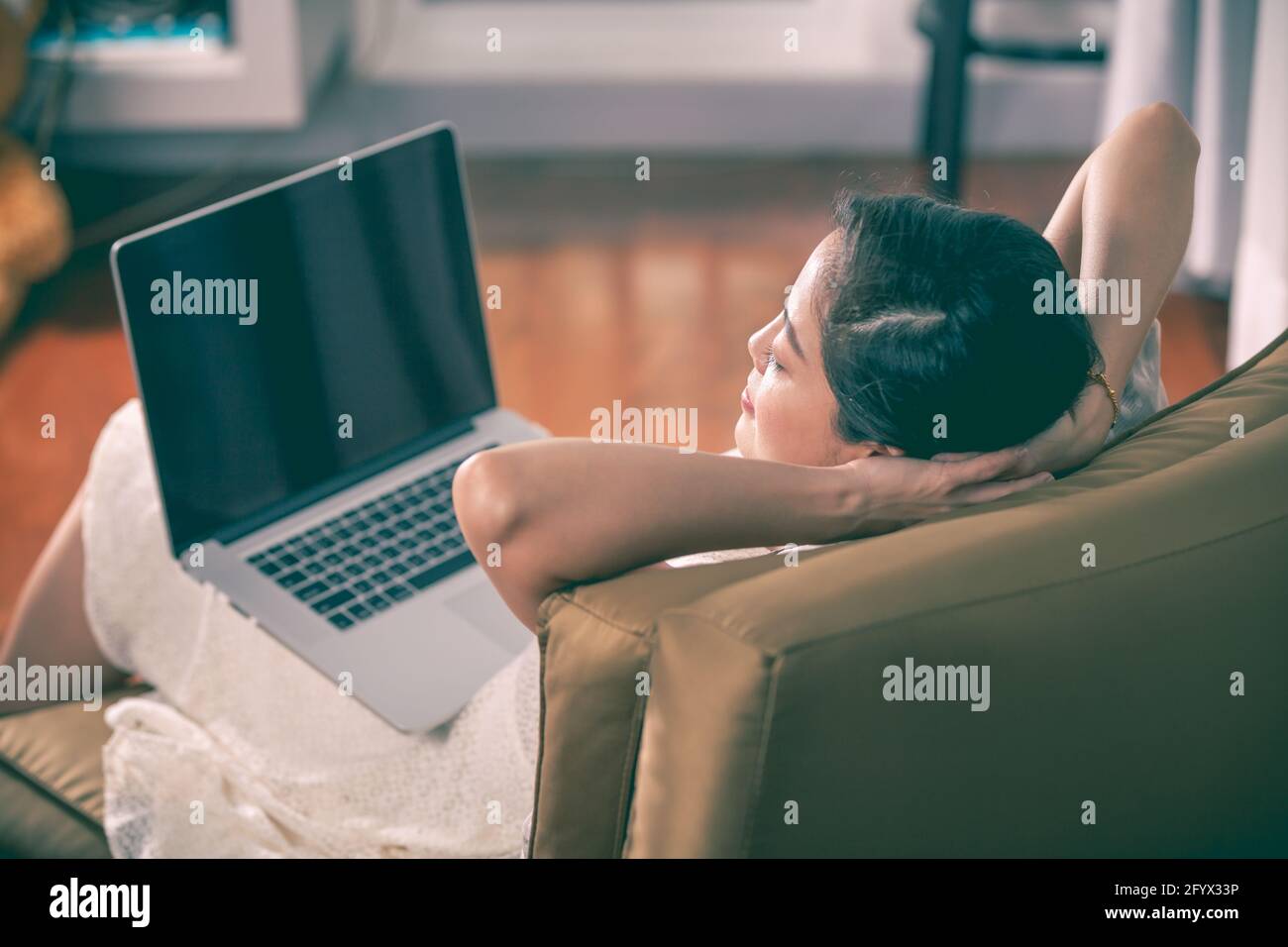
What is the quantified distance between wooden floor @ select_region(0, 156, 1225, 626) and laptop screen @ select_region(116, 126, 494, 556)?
0.97 meters

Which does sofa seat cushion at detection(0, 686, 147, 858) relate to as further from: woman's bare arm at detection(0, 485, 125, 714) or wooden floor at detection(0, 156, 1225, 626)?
wooden floor at detection(0, 156, 1225, 626)

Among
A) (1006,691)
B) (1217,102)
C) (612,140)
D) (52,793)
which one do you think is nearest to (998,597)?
(1006,691)

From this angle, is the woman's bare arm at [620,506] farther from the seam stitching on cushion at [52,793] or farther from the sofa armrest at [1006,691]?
the seam stitching on cushion at [52,793]

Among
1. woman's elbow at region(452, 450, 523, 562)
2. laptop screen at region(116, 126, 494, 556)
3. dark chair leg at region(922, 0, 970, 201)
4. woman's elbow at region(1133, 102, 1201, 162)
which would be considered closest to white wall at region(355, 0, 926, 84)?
dark chair leg at region(922, 0, 970, 201)

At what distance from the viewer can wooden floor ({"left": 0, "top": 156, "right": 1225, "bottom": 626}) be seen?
2.50 metres

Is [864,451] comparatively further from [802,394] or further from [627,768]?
[627,768]

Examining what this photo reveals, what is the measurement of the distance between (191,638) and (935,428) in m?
0.71

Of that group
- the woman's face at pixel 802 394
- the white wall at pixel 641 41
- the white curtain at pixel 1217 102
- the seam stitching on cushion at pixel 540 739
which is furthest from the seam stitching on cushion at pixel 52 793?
the white wall at pixel 641 41

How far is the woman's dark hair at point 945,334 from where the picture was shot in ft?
2.78

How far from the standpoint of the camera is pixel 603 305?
2.88 metres

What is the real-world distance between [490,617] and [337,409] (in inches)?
9.8
